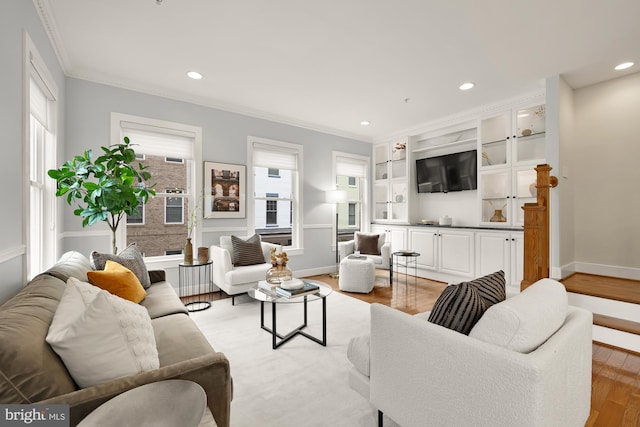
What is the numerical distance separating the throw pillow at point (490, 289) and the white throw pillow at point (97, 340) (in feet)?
4.90

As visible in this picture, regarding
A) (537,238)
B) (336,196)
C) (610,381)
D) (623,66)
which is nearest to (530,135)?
(623,66)

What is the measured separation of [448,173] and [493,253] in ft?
4.94

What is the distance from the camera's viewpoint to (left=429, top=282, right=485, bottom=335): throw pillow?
4.21 feet

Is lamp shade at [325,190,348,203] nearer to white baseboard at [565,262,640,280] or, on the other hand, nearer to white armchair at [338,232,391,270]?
white armchair at [338,232,391,270]

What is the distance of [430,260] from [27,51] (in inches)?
203

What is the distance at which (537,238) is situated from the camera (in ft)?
9.45

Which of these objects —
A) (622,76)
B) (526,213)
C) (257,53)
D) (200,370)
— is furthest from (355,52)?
(622,76)

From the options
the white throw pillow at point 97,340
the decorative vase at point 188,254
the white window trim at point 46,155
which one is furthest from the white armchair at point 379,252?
the white throw pillow at point 97,340

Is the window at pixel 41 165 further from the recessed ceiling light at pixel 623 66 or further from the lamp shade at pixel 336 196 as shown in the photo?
the recessed ceiling light at pixel 623 66

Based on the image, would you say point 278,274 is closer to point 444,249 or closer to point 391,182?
point 444,249

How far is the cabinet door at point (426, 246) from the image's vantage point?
4.85 m

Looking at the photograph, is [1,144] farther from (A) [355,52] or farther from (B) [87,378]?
(A) [355,52]

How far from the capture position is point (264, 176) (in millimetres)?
4953

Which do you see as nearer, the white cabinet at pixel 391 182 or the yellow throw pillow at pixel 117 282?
the yellow throw pillow at pixel 117 282
